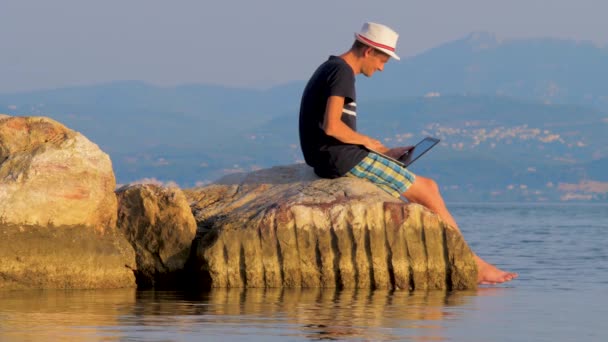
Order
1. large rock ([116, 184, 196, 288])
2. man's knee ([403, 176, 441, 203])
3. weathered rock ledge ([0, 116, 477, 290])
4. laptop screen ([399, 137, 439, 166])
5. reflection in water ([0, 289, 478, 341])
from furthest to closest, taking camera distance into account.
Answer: laptop screen ([399, 137, 439, 166]) → man's knee ([403, 176, 441, 203]) → large rock ([116, 184, 196, 288]) → weathered rock ledge ([0, 116, 477, 290]) → reflection in water ([0, 289, 478, 341])

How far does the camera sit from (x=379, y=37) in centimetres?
1066

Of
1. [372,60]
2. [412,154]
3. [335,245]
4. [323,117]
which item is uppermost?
[372,60]

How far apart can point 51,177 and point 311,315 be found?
2.86 metres

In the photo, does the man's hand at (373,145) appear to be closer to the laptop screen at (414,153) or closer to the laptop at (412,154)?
the laptop at (412,154)

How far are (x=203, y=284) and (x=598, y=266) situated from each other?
6.20 metres

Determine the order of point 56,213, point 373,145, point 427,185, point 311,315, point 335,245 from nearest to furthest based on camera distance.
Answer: point 311,315
point 56,213
point 335,245
point 373,145
point 427,185

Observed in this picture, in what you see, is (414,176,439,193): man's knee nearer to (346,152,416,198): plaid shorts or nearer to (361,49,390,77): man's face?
(346,152,416,198): plaid shorts

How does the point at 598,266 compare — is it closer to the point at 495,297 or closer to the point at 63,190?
the point at 495,297

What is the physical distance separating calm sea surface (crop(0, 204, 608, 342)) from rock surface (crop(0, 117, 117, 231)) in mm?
654

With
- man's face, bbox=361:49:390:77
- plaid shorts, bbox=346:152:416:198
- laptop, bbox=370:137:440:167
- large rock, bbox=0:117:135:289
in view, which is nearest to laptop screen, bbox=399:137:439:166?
laptop, bbox=370:137:440:167

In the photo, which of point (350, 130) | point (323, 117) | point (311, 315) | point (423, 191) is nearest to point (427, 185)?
point (423, 191)

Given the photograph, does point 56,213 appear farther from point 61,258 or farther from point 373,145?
point 373,145

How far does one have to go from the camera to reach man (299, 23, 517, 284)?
34.7 feet

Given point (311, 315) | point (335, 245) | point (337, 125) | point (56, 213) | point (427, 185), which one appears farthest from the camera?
point (427, 185)
